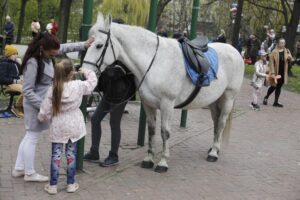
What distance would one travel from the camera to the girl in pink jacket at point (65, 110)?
15.6 feet

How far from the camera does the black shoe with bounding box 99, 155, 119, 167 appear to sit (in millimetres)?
6121

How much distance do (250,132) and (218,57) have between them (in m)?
2.96

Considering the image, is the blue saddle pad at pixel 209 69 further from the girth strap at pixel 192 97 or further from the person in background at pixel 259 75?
the person in background at pixel 259 75

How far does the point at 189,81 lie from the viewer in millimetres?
6094

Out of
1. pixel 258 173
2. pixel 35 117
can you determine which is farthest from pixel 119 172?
pixel 258 173

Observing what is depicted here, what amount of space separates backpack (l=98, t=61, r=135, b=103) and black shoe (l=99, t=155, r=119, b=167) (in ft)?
2.65

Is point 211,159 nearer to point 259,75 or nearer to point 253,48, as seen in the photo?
point 259,75

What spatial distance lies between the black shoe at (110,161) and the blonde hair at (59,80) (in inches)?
61.8

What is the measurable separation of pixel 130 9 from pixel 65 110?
2717 cm

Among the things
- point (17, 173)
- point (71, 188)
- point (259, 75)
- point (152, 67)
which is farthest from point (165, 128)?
point (259, 75)

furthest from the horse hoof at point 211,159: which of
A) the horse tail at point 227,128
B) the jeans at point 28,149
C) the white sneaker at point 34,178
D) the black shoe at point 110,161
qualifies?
the jeans at point 28,149

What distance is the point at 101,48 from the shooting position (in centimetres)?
527

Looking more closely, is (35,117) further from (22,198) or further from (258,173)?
(258,173)

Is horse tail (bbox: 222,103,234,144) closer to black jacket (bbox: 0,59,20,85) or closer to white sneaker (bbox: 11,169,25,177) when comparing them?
white sneaker (bbox: 11,169,25,177)
